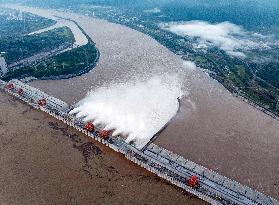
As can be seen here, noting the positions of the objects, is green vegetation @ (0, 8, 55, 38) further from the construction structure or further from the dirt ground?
the dirt ground

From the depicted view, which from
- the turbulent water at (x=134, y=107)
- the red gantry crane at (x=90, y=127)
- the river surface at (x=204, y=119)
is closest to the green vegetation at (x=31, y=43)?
the river surface at (x=204, y=119)

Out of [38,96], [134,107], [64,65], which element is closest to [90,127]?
[134,107]

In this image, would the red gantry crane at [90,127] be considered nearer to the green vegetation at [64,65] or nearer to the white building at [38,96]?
the white building at [38,96]

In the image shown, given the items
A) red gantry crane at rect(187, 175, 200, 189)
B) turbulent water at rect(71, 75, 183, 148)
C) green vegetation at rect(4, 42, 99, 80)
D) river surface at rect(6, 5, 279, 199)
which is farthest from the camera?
green vegetation at rect(4, 42, 99, 80)

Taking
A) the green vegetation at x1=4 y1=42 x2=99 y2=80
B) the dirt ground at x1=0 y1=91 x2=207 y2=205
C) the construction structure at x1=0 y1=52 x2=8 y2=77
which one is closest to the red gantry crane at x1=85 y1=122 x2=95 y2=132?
the dirt ground at x1=0 y1=91 x2=207 y2=205

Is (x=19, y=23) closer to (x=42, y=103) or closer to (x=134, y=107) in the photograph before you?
(x=42, y=103)

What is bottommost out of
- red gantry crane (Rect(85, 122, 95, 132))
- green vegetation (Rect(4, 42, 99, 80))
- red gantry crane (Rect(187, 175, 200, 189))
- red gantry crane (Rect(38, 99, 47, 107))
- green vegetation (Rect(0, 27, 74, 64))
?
green vegetation (Rect(0, 27, 74, 64))

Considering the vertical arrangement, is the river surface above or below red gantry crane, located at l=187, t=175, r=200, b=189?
below
